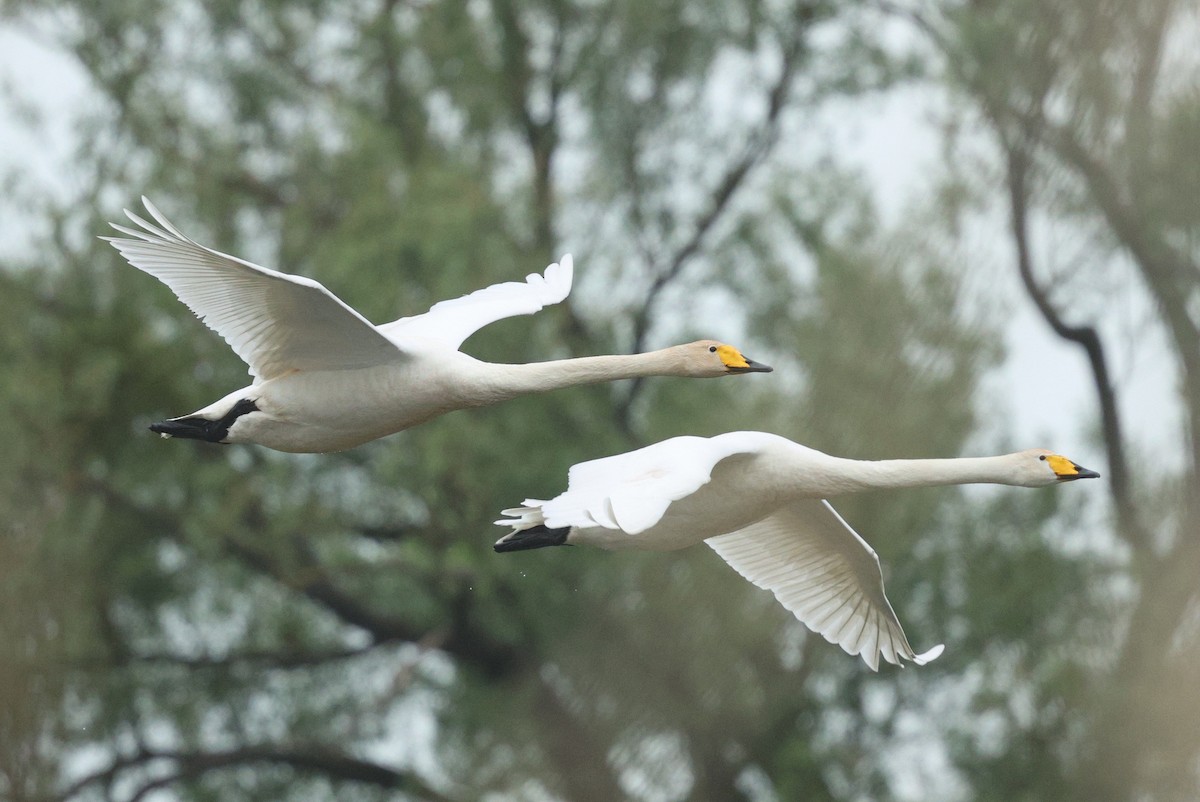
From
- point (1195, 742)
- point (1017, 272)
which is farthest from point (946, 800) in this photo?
point (1017, 272)

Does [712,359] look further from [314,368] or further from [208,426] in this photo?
[208,426]

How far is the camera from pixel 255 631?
23656mm

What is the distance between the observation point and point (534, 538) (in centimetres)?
964

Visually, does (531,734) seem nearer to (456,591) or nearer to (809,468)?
(456,591)

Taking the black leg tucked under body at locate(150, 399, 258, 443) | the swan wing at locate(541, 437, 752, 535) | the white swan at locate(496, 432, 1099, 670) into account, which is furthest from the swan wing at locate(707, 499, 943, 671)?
the black leg tucked under body at locate(150, 399, 258, 443)

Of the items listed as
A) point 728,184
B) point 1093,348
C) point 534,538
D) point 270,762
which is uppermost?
point 728,184

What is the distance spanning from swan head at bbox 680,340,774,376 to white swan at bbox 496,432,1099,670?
767 millimetres

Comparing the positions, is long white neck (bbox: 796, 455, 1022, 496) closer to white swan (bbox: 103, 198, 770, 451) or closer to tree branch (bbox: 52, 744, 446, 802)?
white swan (bbox: 103, 198, 770, 451)

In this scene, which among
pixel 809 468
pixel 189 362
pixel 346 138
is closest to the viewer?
pixel 809 468

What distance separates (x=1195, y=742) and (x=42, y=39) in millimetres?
13898

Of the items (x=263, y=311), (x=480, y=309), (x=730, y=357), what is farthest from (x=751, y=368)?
(x=263, y=311)

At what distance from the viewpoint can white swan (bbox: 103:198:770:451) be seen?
966 cm

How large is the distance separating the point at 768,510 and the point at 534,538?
1.08m

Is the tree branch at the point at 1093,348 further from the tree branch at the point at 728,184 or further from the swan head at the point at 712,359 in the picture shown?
the swan head at the point at 712,359
